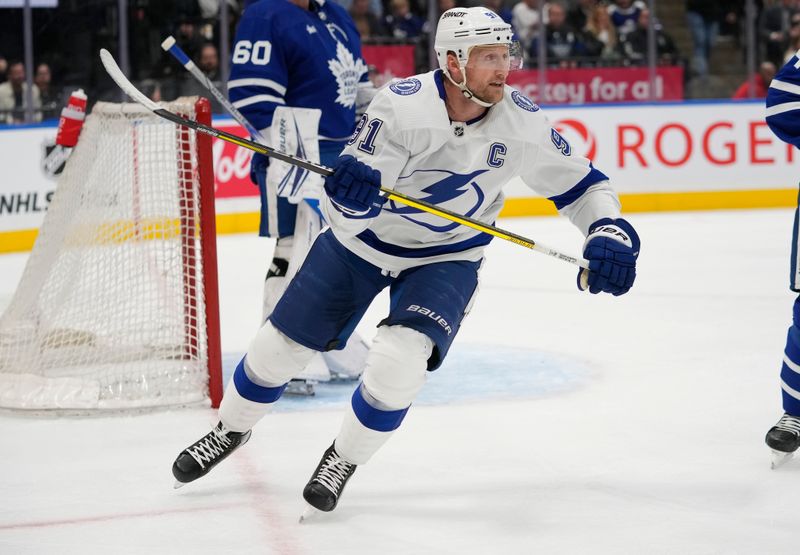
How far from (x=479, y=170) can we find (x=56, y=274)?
1.61 meters

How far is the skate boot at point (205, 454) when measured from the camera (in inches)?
109

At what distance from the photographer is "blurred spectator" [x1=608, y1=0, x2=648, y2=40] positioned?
899cm

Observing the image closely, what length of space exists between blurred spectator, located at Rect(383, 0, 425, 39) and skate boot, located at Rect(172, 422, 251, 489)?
607 centimetres

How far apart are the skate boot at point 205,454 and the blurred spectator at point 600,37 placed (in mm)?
6540

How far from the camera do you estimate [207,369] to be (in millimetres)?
3596

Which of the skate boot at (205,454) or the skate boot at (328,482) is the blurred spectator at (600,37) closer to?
the skate boot at (205,454)

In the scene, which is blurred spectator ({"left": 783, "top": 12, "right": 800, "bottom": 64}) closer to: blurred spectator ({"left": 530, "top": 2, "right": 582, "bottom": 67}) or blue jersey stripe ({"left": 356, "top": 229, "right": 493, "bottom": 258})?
blurred spectator ({"left": 530, "top": 2, "right": 582, "bottom": 67})

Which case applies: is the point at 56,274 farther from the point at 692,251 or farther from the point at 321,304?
the point at 692,251

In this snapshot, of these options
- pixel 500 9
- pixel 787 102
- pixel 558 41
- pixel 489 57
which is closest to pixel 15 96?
pixel 500 9

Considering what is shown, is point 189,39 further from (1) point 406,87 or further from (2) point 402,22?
(1) point 406,87

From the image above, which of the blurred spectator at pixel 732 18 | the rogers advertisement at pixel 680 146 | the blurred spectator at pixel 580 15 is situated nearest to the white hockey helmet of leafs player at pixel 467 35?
the rogers advertisement at pixel 680 146

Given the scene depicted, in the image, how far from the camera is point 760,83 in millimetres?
9086

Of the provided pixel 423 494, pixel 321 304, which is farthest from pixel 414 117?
pixel 423 494

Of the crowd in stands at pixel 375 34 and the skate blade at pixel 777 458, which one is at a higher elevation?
the skate blade at pixel 777 458
